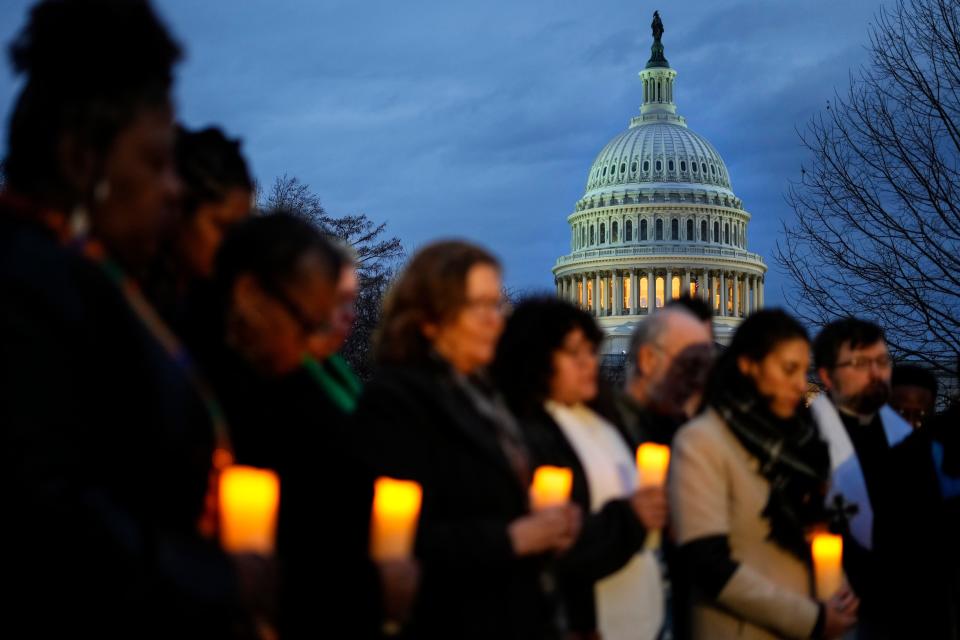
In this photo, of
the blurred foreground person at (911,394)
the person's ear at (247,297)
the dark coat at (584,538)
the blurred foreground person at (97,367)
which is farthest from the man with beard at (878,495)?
the blurred foreground person at (97,367)

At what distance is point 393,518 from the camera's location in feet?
9.61

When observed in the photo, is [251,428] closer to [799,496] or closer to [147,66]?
[147,66]

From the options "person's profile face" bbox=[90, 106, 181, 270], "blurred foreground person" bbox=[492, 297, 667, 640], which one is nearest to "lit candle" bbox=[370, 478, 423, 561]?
"person's profile face" bbox=[90, 106, 181, 270]

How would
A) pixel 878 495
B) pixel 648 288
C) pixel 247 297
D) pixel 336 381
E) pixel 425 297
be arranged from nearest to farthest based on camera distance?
1. pixel 247 297
2. pixel 425 297
3. pixel 336 381
4. pixel 878 495
5. pixel 648 288

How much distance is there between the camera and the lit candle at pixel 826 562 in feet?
15.5

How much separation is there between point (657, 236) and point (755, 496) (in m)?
107

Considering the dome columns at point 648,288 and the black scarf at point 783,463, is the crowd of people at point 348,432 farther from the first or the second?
the dome columns at point 648,288

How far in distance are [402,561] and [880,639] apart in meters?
4.03

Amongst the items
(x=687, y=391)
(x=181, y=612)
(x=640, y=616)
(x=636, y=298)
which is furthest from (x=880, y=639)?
(x=636, y=298)

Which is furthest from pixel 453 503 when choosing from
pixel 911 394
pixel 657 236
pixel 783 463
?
pixel 657 236

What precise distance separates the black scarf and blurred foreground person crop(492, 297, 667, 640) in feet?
1.79

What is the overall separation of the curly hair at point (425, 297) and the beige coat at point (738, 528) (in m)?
1.58

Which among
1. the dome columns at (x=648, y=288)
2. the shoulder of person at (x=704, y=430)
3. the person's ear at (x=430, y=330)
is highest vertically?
the dome columns at (x=648, y=288)

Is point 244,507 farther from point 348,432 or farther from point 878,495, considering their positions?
point 878,495
